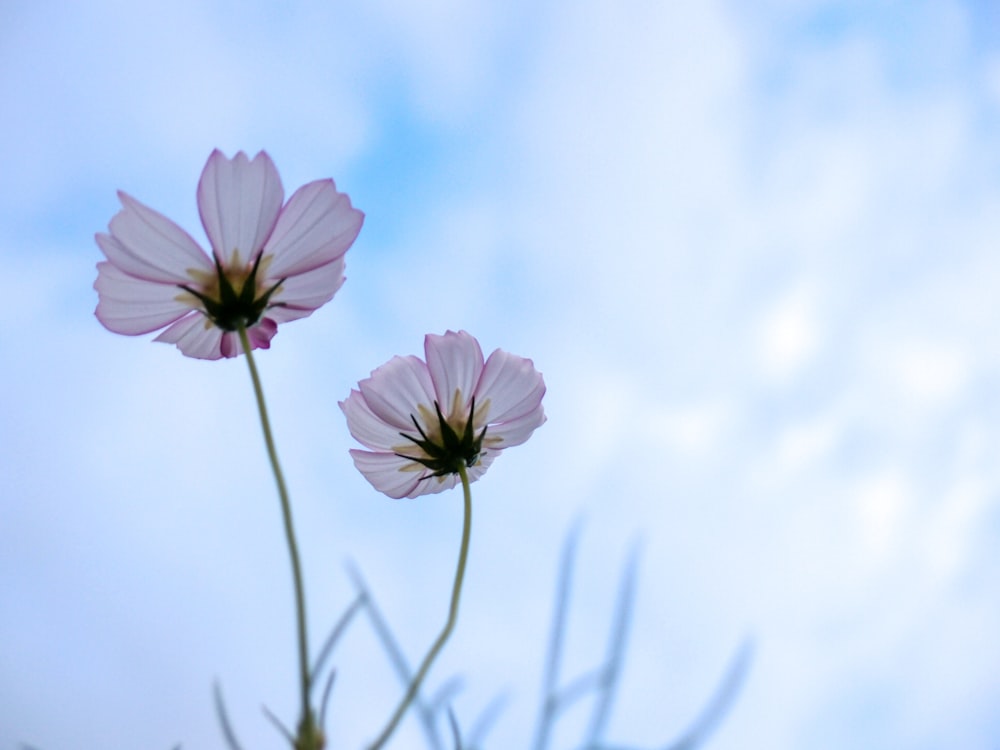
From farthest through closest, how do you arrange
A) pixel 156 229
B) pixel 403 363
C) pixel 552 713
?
pixel 403 363 < pixel 156 229 < pixel 552 713

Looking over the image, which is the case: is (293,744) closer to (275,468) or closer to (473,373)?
(275,468)

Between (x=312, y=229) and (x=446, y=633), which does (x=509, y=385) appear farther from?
(x=446, y=633)

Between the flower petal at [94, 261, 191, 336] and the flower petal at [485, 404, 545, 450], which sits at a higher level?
the flower petal at [485, 404, 545, 450]

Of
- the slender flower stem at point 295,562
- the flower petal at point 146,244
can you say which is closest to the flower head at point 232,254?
the flower petal at point 146,244

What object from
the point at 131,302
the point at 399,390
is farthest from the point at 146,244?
the point at 399,390

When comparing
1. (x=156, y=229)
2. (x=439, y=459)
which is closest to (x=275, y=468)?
(x=156, y=229)

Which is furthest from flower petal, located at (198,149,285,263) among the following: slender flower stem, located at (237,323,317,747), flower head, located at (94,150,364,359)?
slender flower stem, located at (237,323,317,747)

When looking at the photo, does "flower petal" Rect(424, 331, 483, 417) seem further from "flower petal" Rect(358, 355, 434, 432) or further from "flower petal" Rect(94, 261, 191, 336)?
"flower petal" Rect(94, 261, 191, 336)
